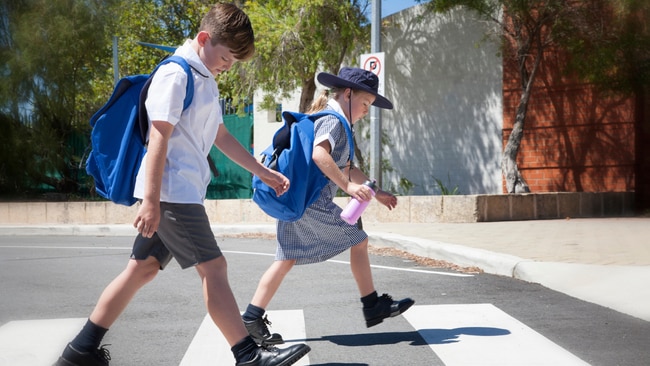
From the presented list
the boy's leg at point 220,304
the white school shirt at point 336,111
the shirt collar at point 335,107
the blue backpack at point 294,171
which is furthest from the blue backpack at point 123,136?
the shirt collar at point 335,107

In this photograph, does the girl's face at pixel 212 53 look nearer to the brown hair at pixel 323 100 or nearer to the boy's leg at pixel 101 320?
the boy's leg at pixel 101 320

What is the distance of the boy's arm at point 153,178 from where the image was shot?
3.64m

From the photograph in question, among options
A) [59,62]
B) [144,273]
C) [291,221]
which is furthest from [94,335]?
[59,62]

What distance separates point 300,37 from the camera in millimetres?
17469

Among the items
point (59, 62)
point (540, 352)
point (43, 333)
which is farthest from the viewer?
point (59, 62)

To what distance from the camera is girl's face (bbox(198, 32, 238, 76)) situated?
3883 millimetres

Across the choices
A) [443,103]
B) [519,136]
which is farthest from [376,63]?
[443,103]

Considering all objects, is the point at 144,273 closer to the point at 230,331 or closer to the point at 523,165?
the point at 230,331

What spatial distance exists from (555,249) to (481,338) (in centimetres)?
459

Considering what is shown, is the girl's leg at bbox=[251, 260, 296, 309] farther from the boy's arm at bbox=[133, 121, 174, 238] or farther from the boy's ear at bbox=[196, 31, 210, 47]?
the boy's ear at bbox=[196, 31, 210, 47]

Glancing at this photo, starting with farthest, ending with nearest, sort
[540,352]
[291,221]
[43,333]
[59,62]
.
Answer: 1. [59,62]
2. [43,333]
3. [291,221]
4. [540,352]

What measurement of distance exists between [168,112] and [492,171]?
14.3 m

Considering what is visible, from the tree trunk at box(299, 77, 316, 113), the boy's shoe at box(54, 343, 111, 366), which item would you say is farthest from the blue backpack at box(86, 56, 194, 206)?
the tree trunk at box(299, 77, 316, 113)

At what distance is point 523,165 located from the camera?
55.6 ft
